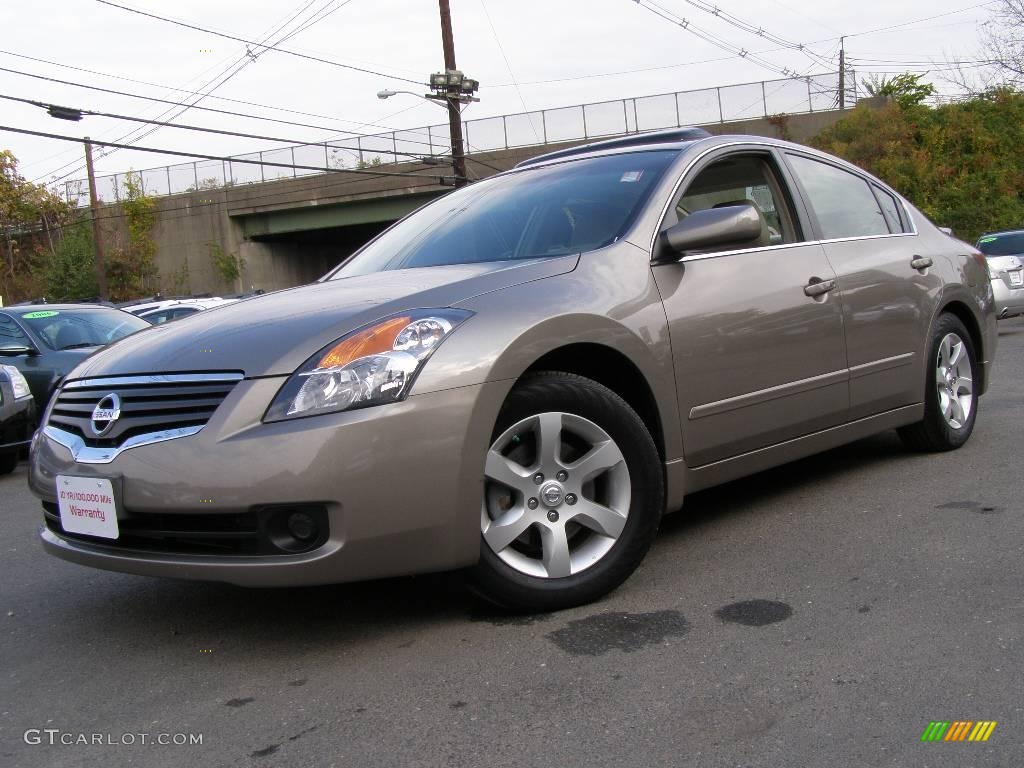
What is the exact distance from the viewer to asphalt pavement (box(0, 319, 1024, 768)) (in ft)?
8.06

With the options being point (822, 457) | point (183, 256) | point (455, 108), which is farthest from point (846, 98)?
point (822, 457)

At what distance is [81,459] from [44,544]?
45 centimetres

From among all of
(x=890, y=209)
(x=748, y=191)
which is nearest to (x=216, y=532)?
(x=748, y=191)

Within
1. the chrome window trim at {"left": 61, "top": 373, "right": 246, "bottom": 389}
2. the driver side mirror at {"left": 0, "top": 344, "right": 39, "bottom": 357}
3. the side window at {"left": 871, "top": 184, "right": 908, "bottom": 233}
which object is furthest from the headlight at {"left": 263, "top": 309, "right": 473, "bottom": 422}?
the driver side mirror at {"left": 0, "top": 344, "right": 39, "bottom": 357}

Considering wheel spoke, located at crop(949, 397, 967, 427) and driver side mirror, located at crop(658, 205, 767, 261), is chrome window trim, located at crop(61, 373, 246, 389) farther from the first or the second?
wheel spoke, located at crop(949, 397, 967, 427)

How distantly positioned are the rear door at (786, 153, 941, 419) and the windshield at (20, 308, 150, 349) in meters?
6.82

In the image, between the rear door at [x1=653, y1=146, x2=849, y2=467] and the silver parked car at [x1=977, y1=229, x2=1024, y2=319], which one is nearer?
the rear door at [x1=653, y1=146, x2=849, y2=467]

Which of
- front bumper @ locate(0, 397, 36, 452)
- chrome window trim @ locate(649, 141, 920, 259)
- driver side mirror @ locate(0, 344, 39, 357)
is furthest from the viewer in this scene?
driver side mirror @ locate(0, 344, 39, 357)

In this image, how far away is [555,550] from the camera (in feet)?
10.8

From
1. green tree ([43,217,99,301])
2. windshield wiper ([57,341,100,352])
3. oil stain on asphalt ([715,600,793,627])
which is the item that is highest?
green tree ([43,217,99,301])

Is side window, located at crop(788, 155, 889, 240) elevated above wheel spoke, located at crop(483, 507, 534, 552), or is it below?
above

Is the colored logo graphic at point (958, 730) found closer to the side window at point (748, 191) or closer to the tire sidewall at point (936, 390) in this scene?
the side window at point (748, 191)

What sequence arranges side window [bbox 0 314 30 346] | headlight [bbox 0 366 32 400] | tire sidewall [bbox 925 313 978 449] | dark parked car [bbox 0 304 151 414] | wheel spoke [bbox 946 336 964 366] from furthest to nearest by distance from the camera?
side window [bbox 0 314 30 346], dark parked car [bbox 0 304 151 414], headlight [bbox 0 366 32 400], wheel spoke [bbox 946 336 964 366], tire sidewall [bbox 925 313 978 449]

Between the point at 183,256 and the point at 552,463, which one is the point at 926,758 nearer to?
the point at 552,463
